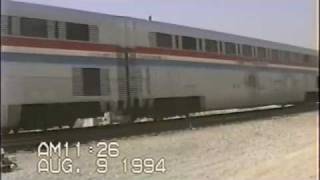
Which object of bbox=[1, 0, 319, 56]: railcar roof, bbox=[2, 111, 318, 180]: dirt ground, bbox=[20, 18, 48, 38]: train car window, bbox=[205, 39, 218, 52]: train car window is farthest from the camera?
bbox=[205, 39, 218, 52]: train car window

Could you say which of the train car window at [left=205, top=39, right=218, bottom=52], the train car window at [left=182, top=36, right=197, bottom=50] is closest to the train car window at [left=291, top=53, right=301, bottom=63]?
the train car window at [left=205, top=39, right=218, bottom=52]

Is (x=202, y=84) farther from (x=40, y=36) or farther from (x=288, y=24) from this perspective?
(x=288, y=24)

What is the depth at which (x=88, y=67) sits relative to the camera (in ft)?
25.1

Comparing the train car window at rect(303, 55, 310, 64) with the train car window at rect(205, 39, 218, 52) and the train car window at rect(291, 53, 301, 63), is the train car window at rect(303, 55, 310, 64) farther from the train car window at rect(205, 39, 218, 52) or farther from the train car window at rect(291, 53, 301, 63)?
the train car window at rect(205, 39, 218, 52)

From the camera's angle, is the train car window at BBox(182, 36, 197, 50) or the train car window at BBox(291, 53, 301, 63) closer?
the train car window at BBox(291, 53, 301, 63)

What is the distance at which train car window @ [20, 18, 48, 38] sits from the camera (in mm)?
6387

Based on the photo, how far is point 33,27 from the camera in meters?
6.84

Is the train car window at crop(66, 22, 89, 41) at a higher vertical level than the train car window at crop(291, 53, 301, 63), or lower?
higher

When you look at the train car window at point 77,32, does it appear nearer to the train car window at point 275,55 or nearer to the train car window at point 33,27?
the train car window at point 33,27

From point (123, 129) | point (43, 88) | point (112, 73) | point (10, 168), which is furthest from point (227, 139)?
point (112, 73)

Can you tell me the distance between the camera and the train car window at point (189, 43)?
22.4 feet

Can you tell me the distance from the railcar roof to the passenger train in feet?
0.05

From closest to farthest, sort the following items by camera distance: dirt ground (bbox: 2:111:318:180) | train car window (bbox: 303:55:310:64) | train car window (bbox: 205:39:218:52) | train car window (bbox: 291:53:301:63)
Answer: dirt ground (bbox: 2:111:318:180)
train car window (bbox: 303:55:310:64)
train car window (bbox: 291:53:301:63)
train car window (bbox: 205:39:218:52)

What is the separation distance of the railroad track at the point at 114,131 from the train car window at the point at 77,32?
1615mm
